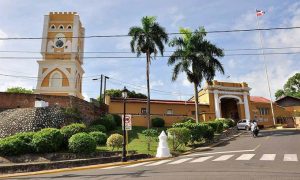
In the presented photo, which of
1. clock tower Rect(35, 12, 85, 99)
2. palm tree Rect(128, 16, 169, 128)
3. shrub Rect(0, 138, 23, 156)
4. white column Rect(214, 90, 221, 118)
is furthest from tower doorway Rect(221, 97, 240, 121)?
shrub Rect(0, 138, 23, 156)

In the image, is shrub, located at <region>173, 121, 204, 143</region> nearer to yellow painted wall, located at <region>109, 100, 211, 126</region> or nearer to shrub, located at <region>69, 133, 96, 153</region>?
shrub, located at <region>69, 133, 96, 153</region>

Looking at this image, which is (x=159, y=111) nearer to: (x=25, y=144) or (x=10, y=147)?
(x=25, y=144)

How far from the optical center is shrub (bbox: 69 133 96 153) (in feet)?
58.4

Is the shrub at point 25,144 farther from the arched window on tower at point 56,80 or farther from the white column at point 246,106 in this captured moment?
the white column at point 246,106

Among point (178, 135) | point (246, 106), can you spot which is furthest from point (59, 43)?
point (246, 106)

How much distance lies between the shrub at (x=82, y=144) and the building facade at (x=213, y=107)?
1740 centimetres

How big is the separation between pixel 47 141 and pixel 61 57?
26828 mm

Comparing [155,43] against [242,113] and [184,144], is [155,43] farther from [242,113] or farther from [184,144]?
[242,113]

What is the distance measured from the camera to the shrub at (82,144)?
58.4 feet

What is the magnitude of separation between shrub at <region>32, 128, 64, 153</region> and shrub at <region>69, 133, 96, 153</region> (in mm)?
949

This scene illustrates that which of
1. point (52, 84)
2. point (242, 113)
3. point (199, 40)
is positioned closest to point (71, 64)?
point (52, 84)

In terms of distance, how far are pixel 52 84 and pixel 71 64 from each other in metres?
3.88

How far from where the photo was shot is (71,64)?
41.4m

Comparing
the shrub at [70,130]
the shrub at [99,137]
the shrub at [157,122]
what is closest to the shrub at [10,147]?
the shrub at [70,130]
